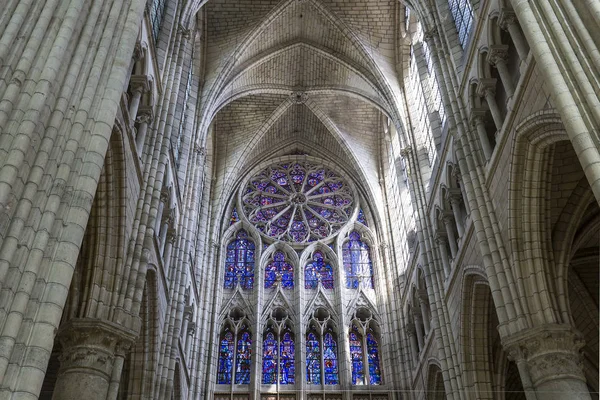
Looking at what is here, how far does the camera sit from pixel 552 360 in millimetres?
11070

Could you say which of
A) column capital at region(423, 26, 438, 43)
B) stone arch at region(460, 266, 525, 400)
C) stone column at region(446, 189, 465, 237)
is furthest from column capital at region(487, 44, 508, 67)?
stone arch at region(460, 266, 525, 400)

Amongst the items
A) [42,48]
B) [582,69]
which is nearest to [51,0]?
[42,48]

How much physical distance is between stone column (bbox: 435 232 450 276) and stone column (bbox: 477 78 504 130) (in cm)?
494

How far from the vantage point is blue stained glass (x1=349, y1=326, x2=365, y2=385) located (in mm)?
23984

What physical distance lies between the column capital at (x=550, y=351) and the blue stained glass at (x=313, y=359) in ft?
44.2

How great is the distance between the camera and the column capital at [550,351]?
10961 mm

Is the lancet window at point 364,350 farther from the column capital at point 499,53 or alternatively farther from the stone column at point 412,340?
the column capital at point 499,53

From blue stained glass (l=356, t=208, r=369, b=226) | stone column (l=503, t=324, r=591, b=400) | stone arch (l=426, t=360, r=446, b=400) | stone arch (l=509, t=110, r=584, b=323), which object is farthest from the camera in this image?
blue stained glass (l=356, t=208, r=369, b=226)

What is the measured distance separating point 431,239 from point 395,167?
Answer: 7167 millimetres

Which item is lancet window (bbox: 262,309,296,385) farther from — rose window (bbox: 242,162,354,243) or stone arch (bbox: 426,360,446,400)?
stone arch (bbox: 426,360,446,400)

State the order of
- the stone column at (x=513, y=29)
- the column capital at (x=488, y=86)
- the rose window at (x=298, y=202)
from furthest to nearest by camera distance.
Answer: the rose window at (x=298, y=202), the column capital at (x=488, y=86), the stone column at (x=513, y=29)

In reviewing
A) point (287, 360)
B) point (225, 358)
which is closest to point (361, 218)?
point (287, 360)

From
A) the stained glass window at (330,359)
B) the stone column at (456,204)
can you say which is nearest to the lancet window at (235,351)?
the stained glass window at (330,359)

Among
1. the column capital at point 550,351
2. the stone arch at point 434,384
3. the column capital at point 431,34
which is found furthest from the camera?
the stone arch at point 434,384
